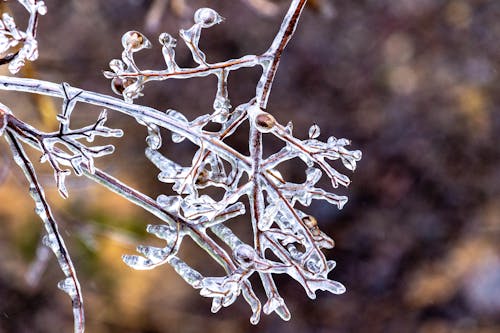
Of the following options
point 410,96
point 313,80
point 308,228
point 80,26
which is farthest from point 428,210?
point 308,228

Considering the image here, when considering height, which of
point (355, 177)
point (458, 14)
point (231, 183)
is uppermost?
point (458, 14)

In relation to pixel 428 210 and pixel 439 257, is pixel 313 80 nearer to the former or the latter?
pixel 428 210

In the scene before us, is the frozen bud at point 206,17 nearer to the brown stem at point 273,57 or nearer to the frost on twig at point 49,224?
the brown stem at point 273,57

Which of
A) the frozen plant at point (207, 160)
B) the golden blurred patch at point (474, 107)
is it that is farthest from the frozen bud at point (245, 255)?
the golden blurred patch at point (474, 107)

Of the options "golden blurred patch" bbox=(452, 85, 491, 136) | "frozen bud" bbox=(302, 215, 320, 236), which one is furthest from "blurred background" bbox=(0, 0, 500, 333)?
"frozen bud" bbox=(302, 215, 320, 236)

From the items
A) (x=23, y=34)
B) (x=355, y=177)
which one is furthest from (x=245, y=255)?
(x=355, y=177)

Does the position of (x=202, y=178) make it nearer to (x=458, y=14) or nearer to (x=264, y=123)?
(x=264, y=123)

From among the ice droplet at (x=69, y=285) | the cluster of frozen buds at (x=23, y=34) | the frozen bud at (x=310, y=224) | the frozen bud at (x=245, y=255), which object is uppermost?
the cluster of frozen buds at (x=23, y=34)

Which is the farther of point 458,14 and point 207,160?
point 458,14
